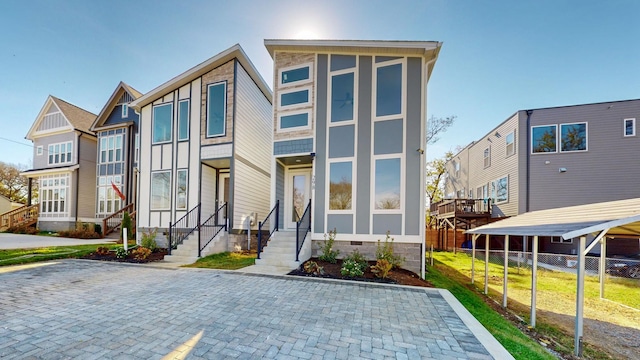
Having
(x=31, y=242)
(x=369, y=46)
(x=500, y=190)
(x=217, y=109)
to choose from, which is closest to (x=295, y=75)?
(x=369, y=46)

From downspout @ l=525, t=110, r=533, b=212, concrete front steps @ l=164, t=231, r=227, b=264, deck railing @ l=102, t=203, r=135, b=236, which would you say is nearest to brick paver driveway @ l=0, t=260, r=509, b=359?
concrete front steps @ l=164, t=231, r=227, b=264

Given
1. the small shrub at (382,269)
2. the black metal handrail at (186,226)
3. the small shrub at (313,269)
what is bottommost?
the small shrub at (313,269)

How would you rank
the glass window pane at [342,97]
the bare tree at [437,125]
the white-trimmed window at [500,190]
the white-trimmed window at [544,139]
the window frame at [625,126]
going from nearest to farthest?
1. the glass window pane at [342,97]
2. the window frame at [625,126]
3. the white-trimmed window at [544,139]
4. the white-trimmed window at [500,190]
5. the bare tree at [437,125]

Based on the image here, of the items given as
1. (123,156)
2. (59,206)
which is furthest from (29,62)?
(59,206)

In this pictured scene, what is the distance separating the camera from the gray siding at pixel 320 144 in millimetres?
8953

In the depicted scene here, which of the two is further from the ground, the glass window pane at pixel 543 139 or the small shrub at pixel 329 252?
the glass window pane at pixel 543 139

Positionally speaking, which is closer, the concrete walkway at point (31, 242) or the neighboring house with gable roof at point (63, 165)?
the concrete walkway at point (31, 242)

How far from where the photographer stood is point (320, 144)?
30.1 feet

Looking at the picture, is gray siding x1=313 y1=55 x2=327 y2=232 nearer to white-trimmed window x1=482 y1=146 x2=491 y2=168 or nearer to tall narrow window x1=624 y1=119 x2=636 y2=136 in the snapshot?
white-trimmed window x1=482 y1=146 x2=491 y2=168

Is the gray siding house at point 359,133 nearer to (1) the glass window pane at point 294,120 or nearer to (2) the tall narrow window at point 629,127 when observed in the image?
(1) the glass window pane at point 294,120

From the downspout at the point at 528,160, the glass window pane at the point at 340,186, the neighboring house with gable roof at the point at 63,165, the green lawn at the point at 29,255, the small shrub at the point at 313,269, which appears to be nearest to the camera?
the small shrub at the point at 313,269

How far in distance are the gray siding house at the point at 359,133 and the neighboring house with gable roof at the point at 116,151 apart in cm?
1357

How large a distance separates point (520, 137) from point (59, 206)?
30.5 meters

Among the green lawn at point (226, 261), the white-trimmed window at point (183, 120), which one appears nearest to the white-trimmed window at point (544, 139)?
the green lawn at point (226, 261)
